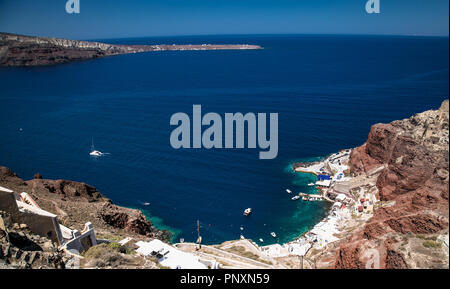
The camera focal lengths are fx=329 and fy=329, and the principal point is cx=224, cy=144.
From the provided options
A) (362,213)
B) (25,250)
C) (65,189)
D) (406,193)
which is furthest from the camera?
(362,213)

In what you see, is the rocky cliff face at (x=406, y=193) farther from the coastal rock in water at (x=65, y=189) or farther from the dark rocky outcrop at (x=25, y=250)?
the coastal rock in water at (x=65, y=189)

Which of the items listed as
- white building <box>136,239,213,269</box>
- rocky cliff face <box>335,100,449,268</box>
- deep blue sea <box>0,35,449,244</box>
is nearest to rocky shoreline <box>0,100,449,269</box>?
rocky cliff face <box>335,100,449,268</box>

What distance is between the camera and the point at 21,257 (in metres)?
19.2

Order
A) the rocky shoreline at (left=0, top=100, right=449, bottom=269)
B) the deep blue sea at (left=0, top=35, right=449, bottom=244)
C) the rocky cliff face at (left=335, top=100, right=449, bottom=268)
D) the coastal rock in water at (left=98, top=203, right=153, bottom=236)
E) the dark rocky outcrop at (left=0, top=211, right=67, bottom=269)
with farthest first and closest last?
1. the deep blue sea at (left=0, top=35, right=449, bottom=244)
2. the coastal rock in water at (left=98, top=203, right=153, bottom=236)
3. the rocky shoreline at (left=0, top=100, right=449, bottom=269)
4. the rocky cliff face at (left=335, top=100, right=449, bottom=268)
5. the dark rocky outcrop at (left=0, top=211, right=67, bottom=269)

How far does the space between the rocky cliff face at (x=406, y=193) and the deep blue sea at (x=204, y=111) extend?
9.62 m

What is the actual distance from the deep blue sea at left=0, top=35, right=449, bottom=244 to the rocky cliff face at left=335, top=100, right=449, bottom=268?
9.62 m

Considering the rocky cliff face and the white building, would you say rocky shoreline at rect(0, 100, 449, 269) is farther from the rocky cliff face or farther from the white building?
the white building

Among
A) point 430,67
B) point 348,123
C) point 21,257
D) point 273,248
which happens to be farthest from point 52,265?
point 430,67

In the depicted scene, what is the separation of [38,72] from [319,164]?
16589 cm

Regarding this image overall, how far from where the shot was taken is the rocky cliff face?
20.6 m

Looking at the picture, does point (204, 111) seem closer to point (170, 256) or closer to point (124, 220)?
point (124, 220)

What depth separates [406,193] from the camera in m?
44.2

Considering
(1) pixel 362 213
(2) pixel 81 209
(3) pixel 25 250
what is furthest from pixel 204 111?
(3) pixel 25 250

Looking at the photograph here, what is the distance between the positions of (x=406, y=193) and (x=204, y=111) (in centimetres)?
6402
